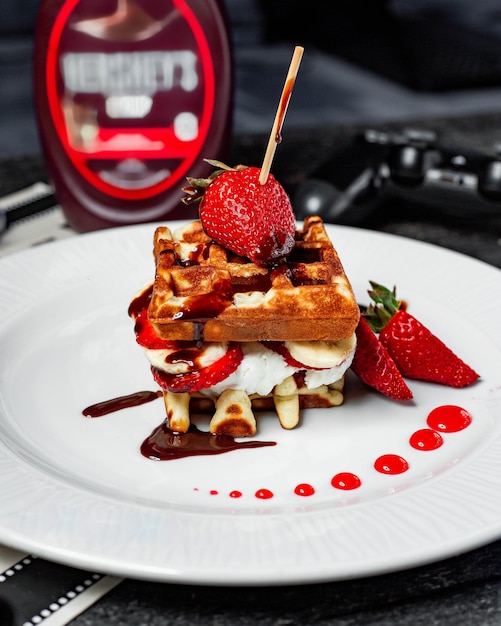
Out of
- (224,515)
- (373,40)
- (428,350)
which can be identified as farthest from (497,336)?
(373,40)

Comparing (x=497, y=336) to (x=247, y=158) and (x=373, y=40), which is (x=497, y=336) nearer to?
(x=247, y=158)

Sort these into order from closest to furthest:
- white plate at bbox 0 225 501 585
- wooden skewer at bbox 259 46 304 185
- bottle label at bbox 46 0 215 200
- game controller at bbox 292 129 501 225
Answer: white plate at bbox 0 225 501 585 → wooden skewer at bbox 259 46 304 185 → bottle label at bbox 46 0 215 200 → game controller at bbox 292 129 501 225

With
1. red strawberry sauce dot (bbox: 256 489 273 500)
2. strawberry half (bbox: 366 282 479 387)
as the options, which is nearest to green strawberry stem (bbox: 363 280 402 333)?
strawberry half (bbox: 366 282 479 387)

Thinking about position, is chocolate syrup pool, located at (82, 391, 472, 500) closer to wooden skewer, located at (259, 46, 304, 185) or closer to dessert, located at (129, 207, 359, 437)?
dessert, located at (129, 207, 359, 437)

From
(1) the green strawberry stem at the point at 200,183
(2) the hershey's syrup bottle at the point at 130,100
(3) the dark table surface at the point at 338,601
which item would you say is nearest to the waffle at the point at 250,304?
(1) the green strawberry stem at the point at 200,183

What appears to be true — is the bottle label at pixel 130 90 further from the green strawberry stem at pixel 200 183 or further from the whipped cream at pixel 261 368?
the whipped cream at pixel 261 368

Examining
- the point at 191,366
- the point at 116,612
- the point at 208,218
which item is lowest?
the point at 116,612

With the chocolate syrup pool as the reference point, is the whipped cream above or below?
above
